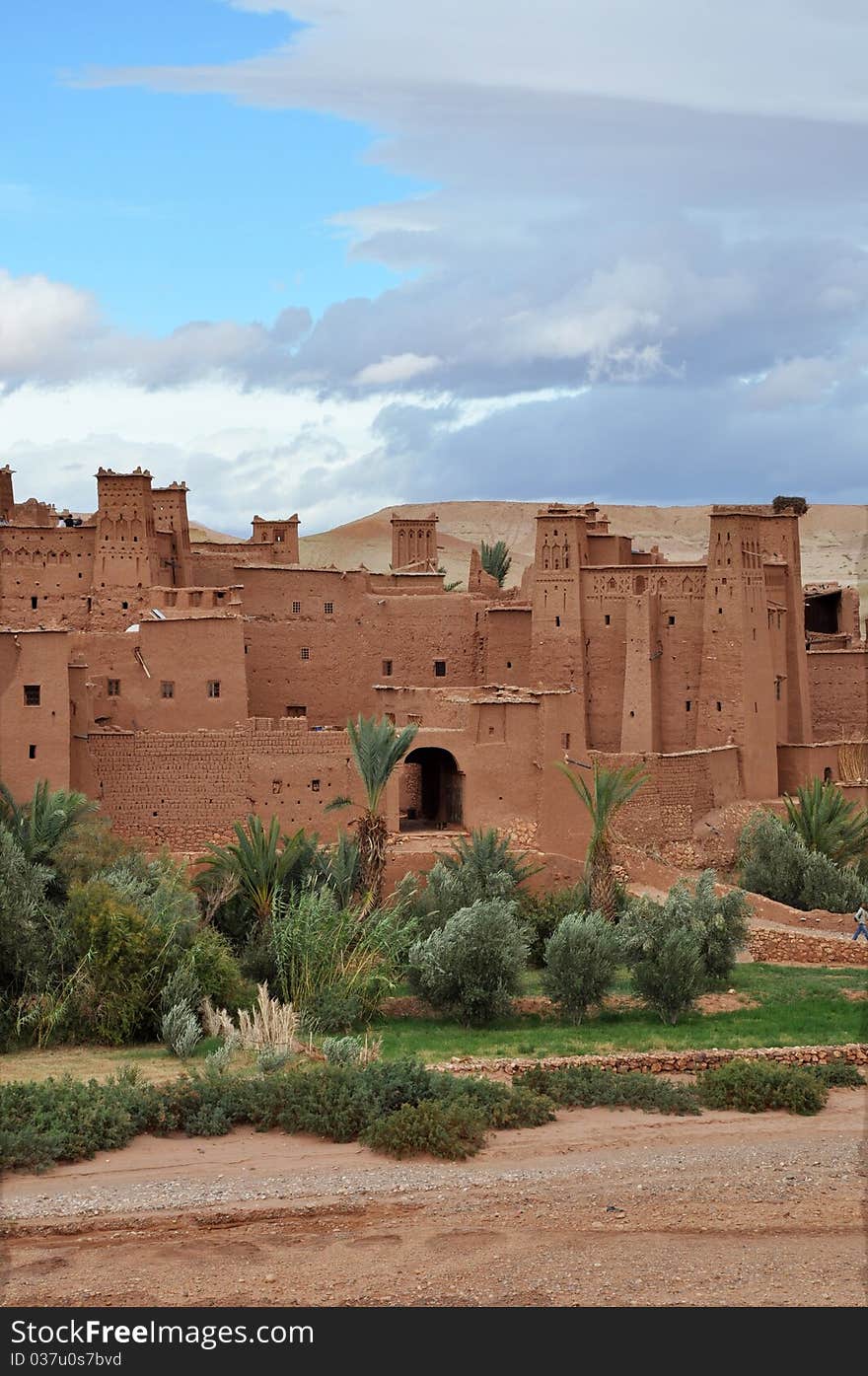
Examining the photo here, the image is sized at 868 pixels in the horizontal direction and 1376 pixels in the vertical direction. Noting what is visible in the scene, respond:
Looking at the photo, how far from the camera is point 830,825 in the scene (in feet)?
113

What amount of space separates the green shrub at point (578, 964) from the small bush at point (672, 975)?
21.7 inches

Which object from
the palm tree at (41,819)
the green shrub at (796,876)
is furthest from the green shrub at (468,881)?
the palm tree at (41,819)

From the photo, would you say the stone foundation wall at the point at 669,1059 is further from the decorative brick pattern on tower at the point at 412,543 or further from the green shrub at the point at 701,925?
the decorative brick pattern on tower at the point at 412,543

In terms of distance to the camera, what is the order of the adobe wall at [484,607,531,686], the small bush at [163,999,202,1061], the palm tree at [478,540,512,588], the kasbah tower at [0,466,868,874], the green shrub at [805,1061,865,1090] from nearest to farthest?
the green shrub at [805,1061,865,1090] → the small bush at [163,999,202,1061] → the kasbah tower at [0,466,868,874] → the adobe wall at [484,607,531,686] → the palm tree at [478,540,512,588]

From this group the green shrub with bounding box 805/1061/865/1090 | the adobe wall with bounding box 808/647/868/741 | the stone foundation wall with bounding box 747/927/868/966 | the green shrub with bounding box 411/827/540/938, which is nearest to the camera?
the green shrub with bounding box 805/1061/865/1090

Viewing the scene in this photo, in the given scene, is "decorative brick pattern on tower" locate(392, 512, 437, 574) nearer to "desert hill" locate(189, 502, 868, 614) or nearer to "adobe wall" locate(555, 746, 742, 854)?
"adobe wall" locate(555, 746, 742, 854)

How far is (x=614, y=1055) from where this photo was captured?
21672 mm

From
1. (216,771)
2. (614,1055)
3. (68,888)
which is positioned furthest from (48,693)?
(614,1055)

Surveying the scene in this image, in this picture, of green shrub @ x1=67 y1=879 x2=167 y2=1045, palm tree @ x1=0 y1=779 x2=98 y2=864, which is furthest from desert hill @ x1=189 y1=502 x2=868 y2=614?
green shrub @ x1=67 y1=879 x2=167 y2=1045

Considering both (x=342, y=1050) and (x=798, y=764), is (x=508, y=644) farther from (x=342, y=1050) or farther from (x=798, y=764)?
(x=342, y=1050)

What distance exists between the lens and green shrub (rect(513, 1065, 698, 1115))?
65.1 ft

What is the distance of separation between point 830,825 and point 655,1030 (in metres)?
11.7

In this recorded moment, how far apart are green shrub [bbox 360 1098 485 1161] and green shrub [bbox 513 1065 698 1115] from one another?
170 cm
